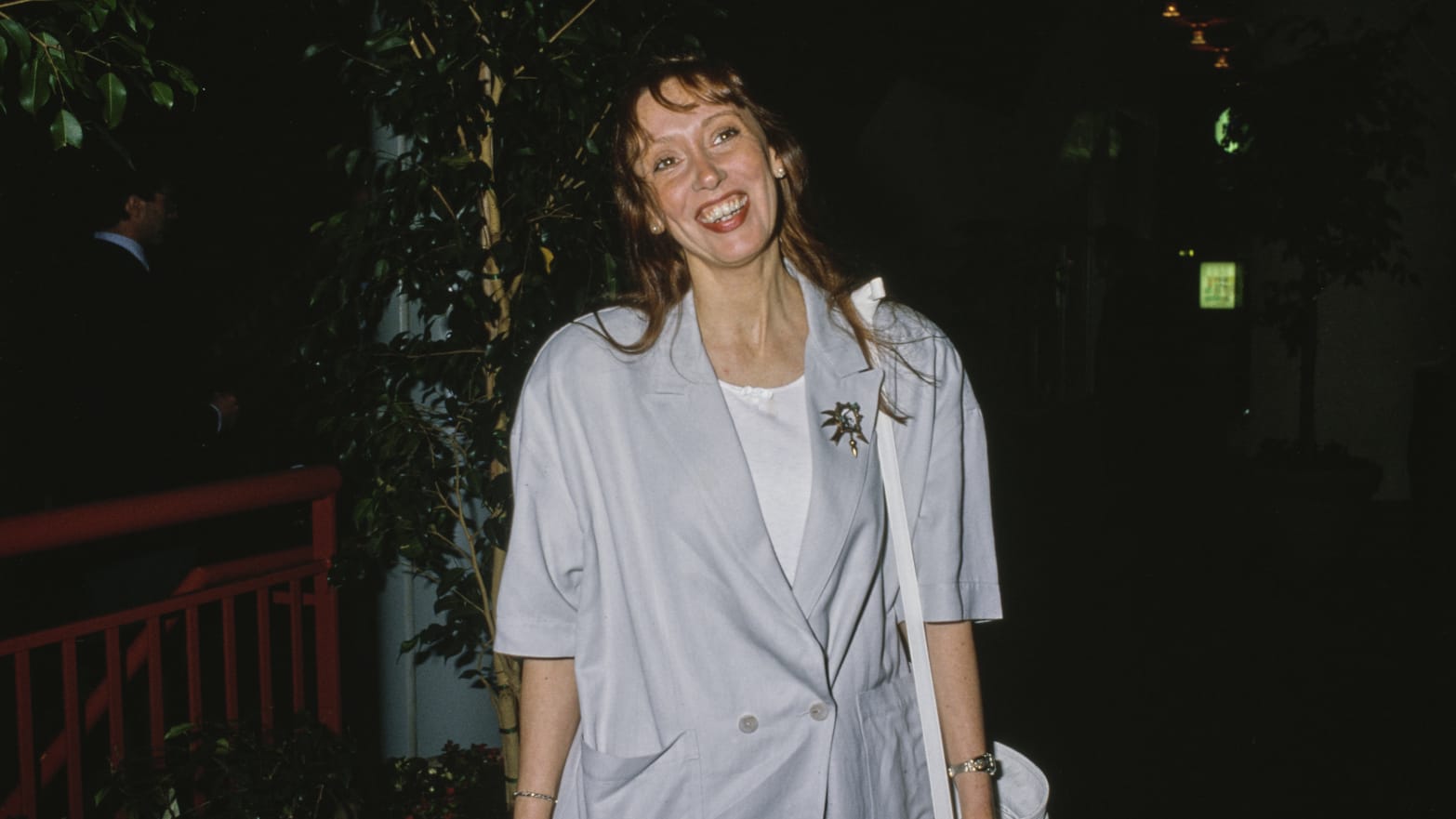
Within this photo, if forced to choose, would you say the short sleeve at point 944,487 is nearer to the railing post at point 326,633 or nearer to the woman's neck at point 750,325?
the woman's neck at point 750,325

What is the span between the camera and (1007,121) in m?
15.6

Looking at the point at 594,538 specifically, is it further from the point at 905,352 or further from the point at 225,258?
the point at 225,258

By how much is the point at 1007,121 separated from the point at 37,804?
1453 cm

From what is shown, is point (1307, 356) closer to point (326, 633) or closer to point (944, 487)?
point (326, 633)

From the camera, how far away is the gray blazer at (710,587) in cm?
171

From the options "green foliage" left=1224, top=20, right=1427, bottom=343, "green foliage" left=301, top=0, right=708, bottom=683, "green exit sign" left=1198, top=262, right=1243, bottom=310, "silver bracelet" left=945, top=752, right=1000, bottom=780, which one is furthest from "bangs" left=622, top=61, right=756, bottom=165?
"green exit sign" left=1198, top=262, right=1243, bottom=310

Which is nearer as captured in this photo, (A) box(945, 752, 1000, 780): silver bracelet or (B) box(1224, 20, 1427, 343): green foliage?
(A) box(945, 752, 1000, 780): silver bracelet

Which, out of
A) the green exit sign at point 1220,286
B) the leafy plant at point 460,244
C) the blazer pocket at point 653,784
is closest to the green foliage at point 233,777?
the leafy plant at point 460,244

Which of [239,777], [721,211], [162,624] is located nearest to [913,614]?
[721,211]

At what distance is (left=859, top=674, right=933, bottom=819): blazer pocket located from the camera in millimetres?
1770

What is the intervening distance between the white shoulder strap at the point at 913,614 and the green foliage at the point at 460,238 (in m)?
1.19

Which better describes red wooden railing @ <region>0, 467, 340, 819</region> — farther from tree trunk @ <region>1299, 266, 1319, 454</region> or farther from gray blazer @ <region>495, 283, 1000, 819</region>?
tree trunk @ <region>1299, 266, 1319, 454</region>

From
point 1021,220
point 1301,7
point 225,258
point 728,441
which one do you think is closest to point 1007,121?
point 1021,220

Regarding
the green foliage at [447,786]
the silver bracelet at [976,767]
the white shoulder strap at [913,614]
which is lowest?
the green foliage at [447,786]
